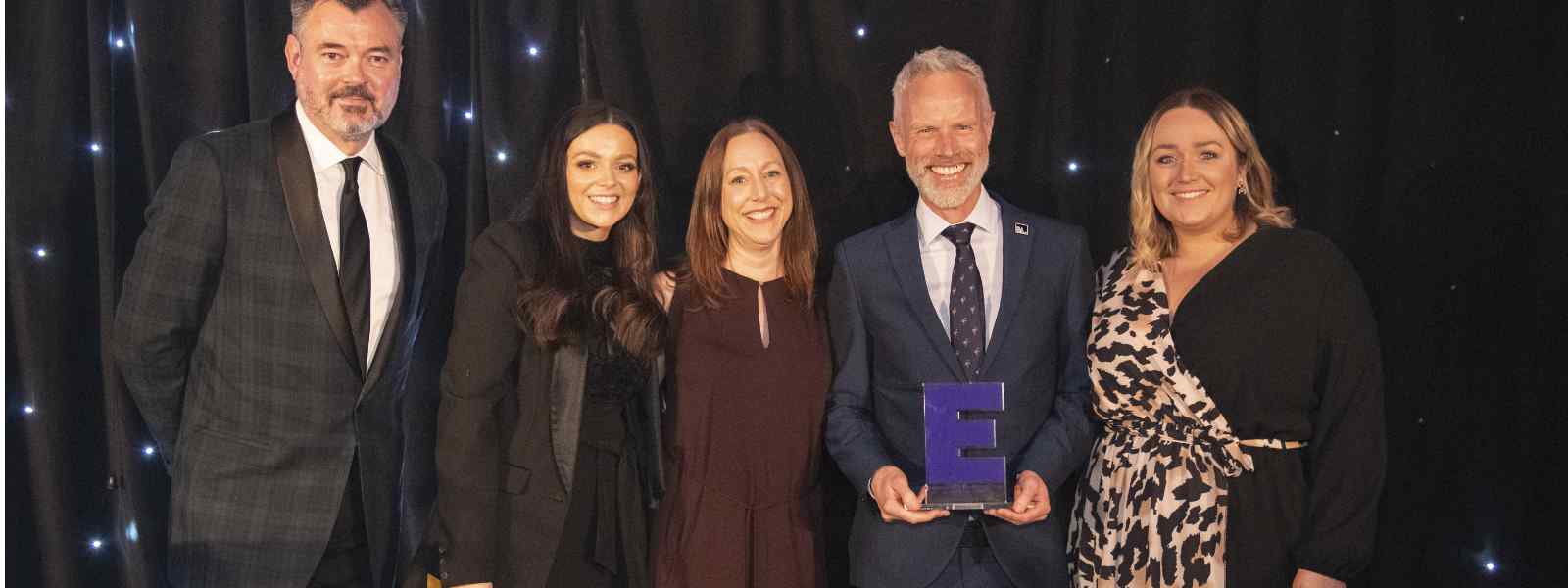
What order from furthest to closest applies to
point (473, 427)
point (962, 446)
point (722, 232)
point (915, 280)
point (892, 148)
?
point (892, 148) → point (722, 232) → point (915, 280) → point (473, 427) → point (962, 446)

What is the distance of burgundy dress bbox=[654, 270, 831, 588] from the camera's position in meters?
2.45

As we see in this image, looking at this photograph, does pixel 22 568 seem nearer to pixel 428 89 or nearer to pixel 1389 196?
pixel 428 89

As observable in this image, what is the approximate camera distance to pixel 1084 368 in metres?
2.47

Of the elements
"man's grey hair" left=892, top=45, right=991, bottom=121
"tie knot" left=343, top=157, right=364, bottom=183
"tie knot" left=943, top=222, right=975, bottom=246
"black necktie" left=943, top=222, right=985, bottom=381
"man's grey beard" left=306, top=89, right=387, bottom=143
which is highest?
"man's grey hair" left=892, top=45, right=991, bottom=121

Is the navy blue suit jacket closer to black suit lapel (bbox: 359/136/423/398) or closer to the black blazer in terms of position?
the black blazer

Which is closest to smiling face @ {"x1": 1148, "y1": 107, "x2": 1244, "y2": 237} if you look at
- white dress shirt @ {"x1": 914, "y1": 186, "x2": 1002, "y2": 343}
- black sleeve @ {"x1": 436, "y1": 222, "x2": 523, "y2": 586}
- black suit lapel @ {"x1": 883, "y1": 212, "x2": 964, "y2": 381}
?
white dress shirt @ {"x1": 914, "y1": 186, "x2": 1002, "y2": 343}

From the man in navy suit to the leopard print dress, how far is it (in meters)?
0.07

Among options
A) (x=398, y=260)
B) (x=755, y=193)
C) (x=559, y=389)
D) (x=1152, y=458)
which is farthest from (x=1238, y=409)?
(x=398, y=260)

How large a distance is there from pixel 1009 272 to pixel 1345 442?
29.3 inches

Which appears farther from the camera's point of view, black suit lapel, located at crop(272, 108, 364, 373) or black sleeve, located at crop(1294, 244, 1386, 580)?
black suit lapel, located at crop(272, 108, 364, 373)

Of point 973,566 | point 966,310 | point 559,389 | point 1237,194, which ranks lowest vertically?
point 973,566

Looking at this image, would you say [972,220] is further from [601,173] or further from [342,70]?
[342,70]

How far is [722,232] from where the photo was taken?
2588 millimetres

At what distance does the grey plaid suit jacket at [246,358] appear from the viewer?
7.68 ft
